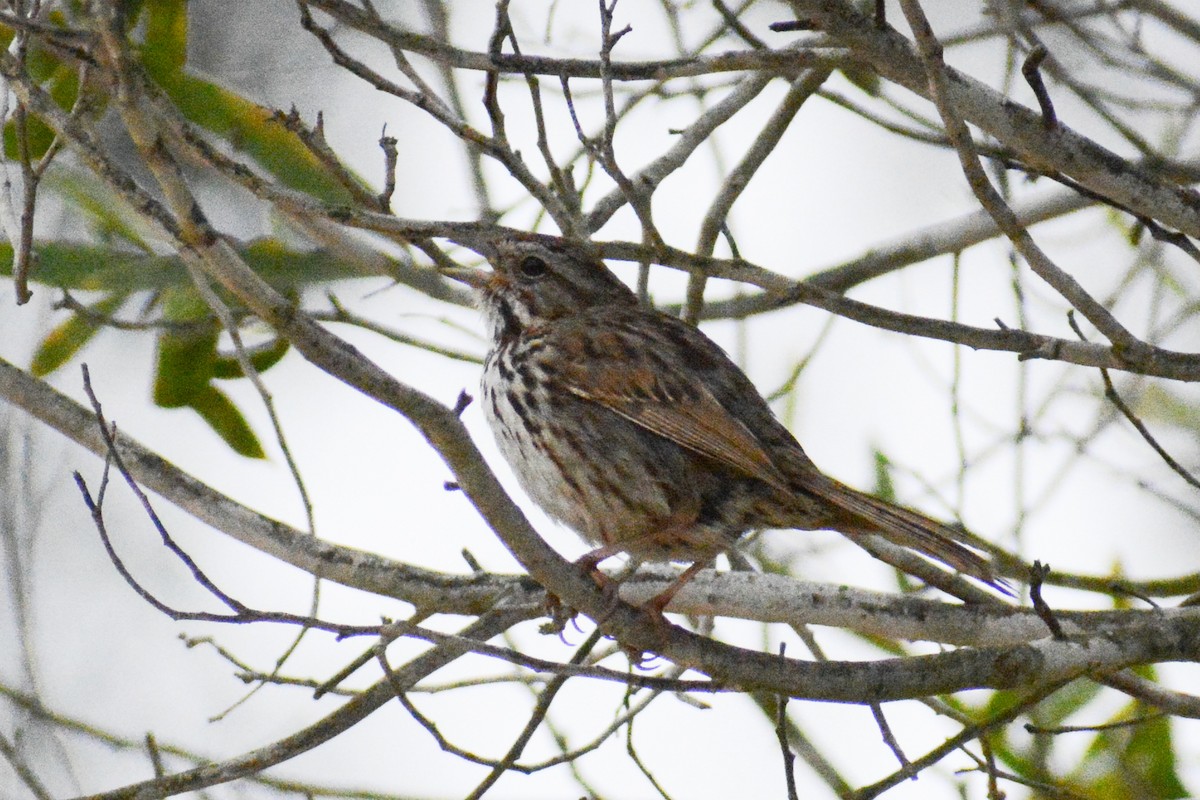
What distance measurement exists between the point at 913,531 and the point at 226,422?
2693 mm

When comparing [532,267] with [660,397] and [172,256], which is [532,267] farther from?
[172,256]

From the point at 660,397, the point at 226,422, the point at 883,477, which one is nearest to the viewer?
the point at 660,397

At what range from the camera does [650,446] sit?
15.4 ft

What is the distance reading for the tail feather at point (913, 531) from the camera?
153 inches

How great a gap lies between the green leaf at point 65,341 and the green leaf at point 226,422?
45 cm

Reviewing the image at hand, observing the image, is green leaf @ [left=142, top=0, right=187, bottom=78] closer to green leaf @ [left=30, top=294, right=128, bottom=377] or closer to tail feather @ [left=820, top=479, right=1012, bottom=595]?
green leaf @ [left=30, top=294, right=128, bottom=377]

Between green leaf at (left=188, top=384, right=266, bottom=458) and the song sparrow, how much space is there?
3.35 feet

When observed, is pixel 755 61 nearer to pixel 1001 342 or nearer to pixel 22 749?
pixel 1001 342

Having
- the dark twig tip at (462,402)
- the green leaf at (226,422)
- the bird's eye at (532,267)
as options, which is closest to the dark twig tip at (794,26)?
the dark twig tip at (462,402)

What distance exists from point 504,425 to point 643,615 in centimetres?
128

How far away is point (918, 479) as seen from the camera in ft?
19.1

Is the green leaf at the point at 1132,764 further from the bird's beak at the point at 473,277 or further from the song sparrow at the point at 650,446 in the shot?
the bird's beak at the point at 473,277

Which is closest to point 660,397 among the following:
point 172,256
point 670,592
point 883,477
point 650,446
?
point 650,446

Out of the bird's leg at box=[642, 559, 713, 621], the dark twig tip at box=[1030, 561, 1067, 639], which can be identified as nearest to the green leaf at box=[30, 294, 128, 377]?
the bird's leg at box=[642, 559, 713, 621]
